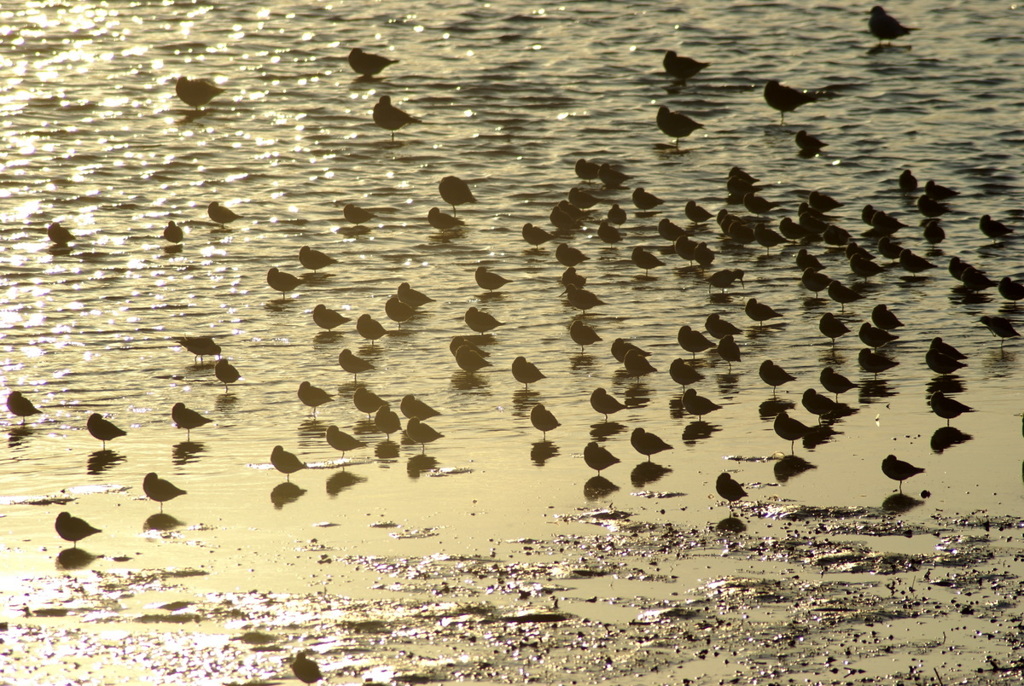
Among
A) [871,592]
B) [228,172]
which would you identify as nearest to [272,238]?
[228,172]

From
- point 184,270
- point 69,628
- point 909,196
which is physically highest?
point 69,628

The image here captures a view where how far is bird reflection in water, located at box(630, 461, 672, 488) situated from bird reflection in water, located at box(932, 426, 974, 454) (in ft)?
8.56

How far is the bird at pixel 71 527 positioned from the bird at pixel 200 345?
538 cm

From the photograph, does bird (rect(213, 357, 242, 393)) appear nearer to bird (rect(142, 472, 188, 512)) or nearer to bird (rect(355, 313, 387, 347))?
bird (rect(355, 313, 387, 347))

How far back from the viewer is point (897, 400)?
46.6 feet

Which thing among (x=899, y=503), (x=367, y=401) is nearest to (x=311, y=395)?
(x=367, y=401)

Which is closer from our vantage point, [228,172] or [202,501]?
[202,501]

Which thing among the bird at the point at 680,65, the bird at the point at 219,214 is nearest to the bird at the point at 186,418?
the bird at the point at 219,214

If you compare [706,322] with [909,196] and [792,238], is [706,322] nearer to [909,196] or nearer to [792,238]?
[792,238]

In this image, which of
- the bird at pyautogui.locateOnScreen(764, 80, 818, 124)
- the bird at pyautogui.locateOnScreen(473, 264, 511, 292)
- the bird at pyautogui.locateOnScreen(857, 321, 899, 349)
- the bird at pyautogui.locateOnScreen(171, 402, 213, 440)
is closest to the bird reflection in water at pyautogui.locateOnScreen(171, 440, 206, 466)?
the bird at pyautogui.locateOnScreen(171, 402, 213, 440)

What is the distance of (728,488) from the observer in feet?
35.6

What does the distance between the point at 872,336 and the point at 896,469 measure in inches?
170

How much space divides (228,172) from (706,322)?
11268 millimetres

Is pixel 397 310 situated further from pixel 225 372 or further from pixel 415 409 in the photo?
pixel 415 409
